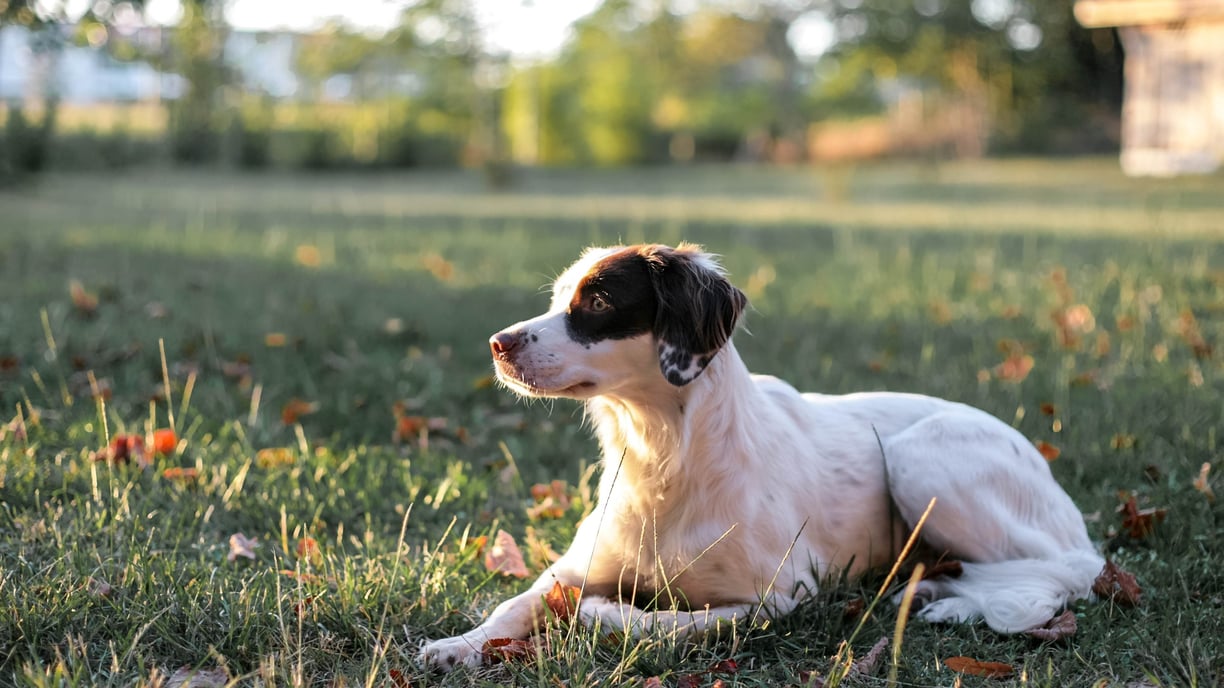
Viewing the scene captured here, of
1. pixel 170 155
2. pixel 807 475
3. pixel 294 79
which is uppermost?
pixel 294 79

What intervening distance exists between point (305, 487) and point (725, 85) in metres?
40.6

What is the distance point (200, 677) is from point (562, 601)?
88 centimetres

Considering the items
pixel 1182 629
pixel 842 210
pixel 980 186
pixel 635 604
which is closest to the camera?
pixel 1182 629

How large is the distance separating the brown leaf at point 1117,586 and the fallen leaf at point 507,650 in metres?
1.58

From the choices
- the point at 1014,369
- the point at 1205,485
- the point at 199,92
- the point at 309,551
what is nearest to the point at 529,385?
the point at 309,551

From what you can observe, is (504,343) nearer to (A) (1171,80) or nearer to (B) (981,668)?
(B) (981,668)

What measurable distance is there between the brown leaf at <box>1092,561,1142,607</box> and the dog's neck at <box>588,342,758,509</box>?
1.05 meters

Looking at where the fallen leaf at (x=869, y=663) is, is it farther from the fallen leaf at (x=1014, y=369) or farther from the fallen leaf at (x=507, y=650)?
the fallen leaf at (x=1014, y=369)

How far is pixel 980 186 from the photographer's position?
67.6 ft

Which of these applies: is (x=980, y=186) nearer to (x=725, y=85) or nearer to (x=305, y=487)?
(x=305, y=487)

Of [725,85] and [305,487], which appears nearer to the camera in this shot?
[305,487]

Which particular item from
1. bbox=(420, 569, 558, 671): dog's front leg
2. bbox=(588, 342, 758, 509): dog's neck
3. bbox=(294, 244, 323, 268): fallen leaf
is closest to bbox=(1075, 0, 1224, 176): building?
bbox=(294, 244, 323, 268): fallen leaf

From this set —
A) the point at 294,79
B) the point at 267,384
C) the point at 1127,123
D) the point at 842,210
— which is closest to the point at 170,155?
the point at 294,79

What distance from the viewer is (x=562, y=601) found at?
2.89 metres
